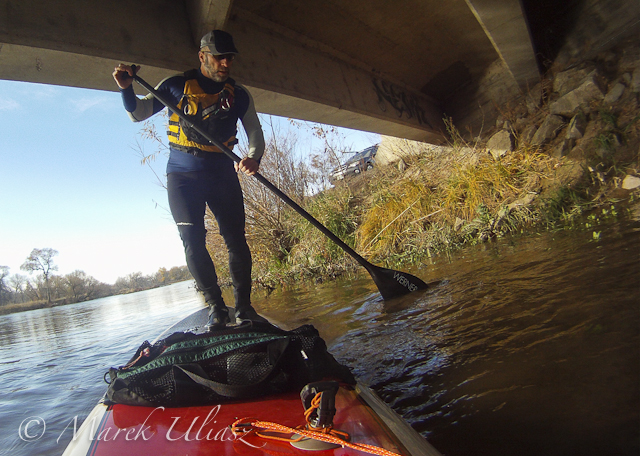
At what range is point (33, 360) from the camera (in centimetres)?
381

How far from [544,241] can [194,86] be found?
10.8ft

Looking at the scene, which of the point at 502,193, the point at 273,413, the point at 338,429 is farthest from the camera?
the point at 502,193

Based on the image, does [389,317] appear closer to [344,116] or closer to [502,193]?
[502,193]

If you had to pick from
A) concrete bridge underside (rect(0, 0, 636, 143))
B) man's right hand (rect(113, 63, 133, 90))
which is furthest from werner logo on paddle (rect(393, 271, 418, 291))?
concrete bridge underside (rect(0, 0, 636, 143))

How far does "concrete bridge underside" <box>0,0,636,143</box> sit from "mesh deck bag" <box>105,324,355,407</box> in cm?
278

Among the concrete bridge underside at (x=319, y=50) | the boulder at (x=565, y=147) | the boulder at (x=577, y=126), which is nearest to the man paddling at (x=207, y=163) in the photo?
the concrete bridge underside at (x=319, y=50)

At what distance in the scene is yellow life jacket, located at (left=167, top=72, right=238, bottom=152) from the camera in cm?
232

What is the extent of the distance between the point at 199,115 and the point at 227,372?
69.9 inches

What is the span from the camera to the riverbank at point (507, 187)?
4.24 meters

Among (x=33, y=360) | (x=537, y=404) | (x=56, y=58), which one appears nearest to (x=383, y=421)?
(x=537, y=404)

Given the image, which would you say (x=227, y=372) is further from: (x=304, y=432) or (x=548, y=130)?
(x=548, y=130)

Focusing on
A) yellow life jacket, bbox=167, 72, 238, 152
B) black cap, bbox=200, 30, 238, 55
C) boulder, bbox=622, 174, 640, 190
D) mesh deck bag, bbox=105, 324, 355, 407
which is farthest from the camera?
boulder, bbox=622, 174, 640, 190

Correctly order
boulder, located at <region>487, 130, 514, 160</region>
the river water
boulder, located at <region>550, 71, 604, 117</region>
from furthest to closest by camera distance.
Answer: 1. boulder, located at <region>487, 130, 514, 160</region>
2. boulder, located at <region>550, 71, 604, 117</region>
3. the river water

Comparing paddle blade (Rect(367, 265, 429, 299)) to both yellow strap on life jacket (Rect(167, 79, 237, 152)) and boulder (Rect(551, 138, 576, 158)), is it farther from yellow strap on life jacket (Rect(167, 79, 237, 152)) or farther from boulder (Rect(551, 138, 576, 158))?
boulder (Rect(551, 138, 576, 158))
